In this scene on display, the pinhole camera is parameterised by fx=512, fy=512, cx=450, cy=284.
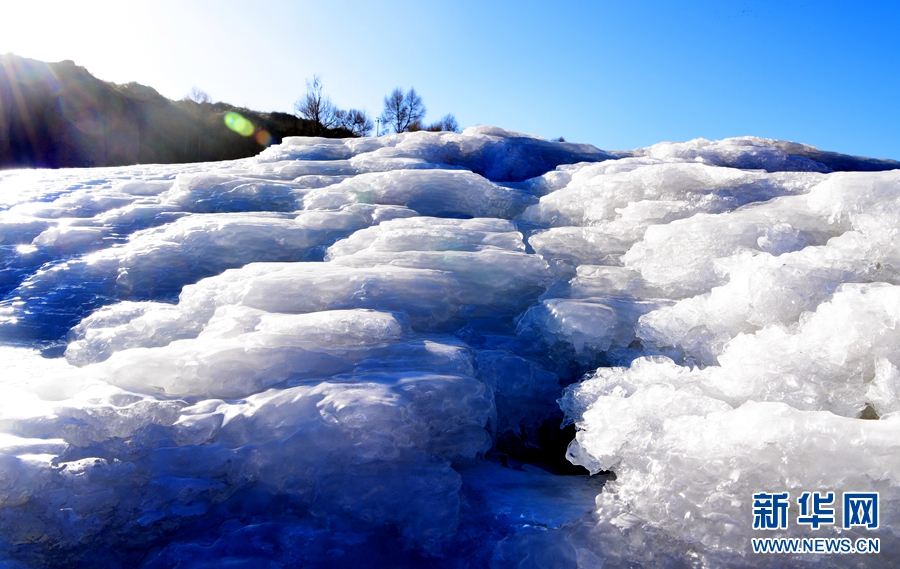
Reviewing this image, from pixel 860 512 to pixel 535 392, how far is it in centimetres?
111

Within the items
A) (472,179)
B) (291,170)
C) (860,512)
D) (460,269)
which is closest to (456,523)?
(860,512)

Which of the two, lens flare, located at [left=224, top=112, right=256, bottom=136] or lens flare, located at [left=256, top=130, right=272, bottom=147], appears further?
lens flare, located at [left=224, top=112, right=256, bottom=136]

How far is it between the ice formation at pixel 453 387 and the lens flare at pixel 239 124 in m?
24.1

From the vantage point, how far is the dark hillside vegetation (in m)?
20.1

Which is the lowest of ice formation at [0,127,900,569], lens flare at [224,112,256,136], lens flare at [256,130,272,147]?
ice formation at [0,127,900,569]

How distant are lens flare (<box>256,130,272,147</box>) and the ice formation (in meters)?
23.4

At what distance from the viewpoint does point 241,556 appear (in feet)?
4.35

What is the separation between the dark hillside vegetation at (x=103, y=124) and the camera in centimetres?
2012

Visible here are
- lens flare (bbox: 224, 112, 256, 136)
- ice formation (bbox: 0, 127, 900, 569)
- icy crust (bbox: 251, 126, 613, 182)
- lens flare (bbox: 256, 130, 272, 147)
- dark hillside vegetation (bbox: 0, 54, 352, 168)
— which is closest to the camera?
ice formation (bbox: 0, 127, 900, 569)

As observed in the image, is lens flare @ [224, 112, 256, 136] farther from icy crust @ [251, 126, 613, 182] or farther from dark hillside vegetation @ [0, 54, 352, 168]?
icy crust @ [251, 126, 613, 182]

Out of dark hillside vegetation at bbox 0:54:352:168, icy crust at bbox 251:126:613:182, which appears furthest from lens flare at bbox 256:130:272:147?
icy crust at bbox 251:126:613:182

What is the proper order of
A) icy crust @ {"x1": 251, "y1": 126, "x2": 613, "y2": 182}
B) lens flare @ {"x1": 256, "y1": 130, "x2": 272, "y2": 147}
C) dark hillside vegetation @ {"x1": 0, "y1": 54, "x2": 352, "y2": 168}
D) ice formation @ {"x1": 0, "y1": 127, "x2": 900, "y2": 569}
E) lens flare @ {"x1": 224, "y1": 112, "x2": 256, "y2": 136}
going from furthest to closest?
lens flare @ {"x1": 224, "y1": 112, "x2": 256, "y2": 136} → lens flare @ {"x1": 256, "y1": 130, "x2": 272, "y2": 147} → dark hillside vegetation @ {"x1": 0, "y1": 54, "x2": 352, "y2": 168} → icy crust @ {"x1": 251, "y1": 126, "x2": 613, "y2": 182} → ice formation @ {"x1": 0, "y1": 127, "x2": 900, "y2": 569}

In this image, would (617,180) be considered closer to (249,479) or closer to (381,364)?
(381,364)

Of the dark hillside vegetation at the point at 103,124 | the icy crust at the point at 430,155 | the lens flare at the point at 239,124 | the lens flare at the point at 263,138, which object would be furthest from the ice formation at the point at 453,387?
the lens flare at the point at 239,124
